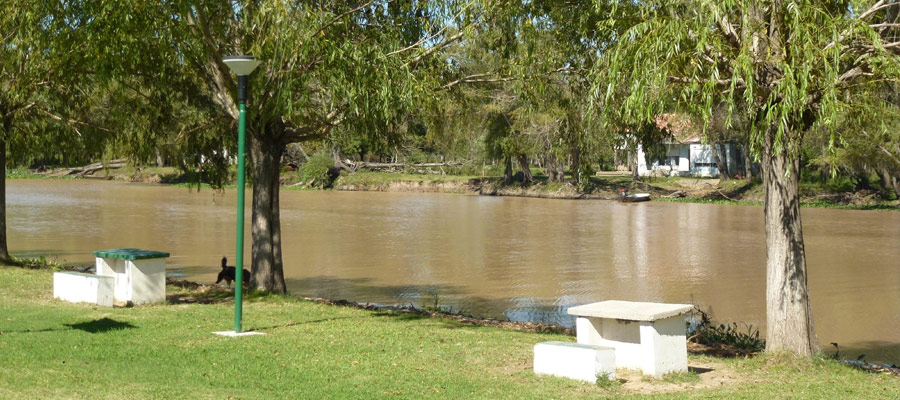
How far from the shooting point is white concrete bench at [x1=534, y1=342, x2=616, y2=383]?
820cm

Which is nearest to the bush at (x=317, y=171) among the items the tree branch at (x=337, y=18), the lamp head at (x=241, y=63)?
the tree branch at (x=337, y=18)

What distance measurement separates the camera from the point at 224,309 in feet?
42.0

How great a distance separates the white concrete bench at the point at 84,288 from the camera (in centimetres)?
1233

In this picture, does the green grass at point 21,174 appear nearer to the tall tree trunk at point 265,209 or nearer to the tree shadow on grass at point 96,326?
the tall tree trunk at point 265,209

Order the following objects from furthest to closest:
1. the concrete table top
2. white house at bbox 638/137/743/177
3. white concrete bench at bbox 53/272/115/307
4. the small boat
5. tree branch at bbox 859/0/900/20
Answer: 1. white house at bbox 638/137/743/177
2. the small boat
3. white concrete bench at bbox 53/272/115/307
4. tree branch at bbox 859/0/900/20
5. the concrete table top

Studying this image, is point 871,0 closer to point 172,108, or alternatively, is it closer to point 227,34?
point 227,34

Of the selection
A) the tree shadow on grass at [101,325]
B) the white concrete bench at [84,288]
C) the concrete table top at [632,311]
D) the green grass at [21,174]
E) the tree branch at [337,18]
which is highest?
the tree branch at [337,18]

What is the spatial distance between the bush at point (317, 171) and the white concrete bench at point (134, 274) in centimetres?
4485

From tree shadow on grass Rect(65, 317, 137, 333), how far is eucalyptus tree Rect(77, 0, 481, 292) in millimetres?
3193

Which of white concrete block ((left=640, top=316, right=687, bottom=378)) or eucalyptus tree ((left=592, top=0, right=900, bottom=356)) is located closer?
white concrete block ((left=640, top=316, right=687, bottom=378))

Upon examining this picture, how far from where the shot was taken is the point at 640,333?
28.2 ft

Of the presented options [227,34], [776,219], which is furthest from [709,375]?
[227,34]

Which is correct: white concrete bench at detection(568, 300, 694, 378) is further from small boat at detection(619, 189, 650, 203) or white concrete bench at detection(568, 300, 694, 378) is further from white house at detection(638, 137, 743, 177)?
white house at detection(638, 137, 743, 177)

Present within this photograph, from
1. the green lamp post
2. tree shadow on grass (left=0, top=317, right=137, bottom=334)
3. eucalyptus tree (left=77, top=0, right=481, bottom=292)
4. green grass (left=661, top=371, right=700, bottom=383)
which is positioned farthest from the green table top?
green grass (left=661, top=371, right=700, bottom=383)
